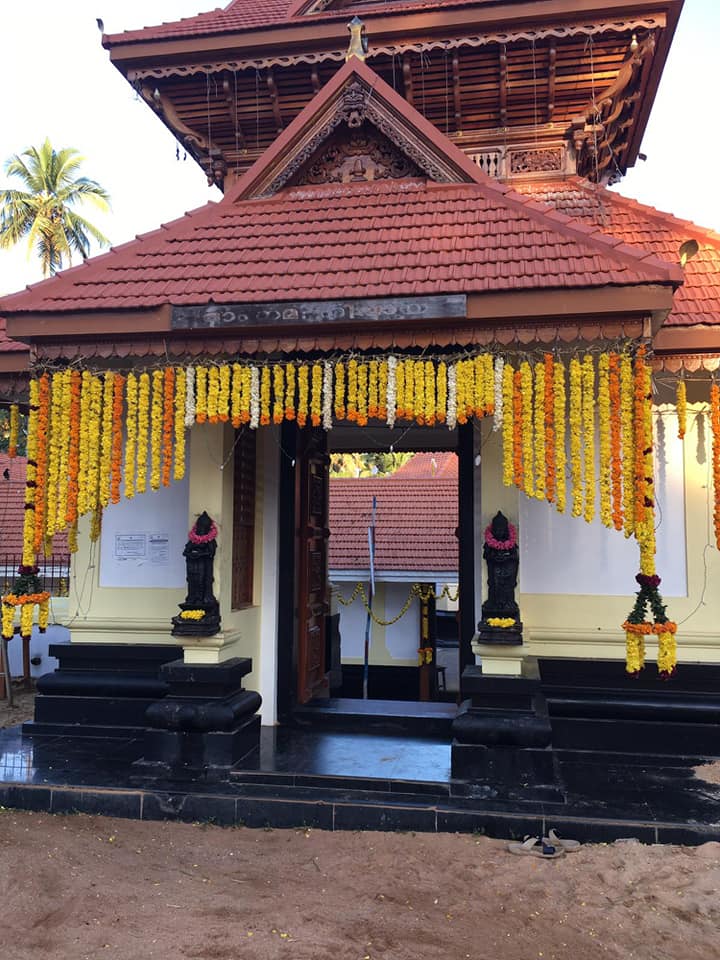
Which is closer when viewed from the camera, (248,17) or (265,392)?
(265,392)

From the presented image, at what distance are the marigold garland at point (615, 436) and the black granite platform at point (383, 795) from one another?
73.8 inches

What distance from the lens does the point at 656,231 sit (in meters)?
6.92

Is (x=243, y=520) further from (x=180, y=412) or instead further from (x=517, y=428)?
(x=517, y=428)

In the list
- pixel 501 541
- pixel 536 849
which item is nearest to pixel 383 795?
pixel 536 849

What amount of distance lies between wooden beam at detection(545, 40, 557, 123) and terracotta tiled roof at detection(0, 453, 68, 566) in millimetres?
8924

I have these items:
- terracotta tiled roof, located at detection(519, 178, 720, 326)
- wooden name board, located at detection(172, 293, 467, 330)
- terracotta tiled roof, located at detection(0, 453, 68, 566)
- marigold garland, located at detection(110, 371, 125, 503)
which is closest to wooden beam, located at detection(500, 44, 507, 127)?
terracotta tiled roof, located at detection(519, 178, 720, 326)

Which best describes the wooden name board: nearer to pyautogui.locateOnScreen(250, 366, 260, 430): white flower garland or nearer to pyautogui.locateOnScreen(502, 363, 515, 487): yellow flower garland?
pyautogui.locateOnScreen(250, 366, 260, 430): white flower garland

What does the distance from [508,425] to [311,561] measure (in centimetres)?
347

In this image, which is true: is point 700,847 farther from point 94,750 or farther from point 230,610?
point 94,750

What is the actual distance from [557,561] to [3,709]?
24.0ft

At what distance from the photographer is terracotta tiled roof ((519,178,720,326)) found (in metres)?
5.94

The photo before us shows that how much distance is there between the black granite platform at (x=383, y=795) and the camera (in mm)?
4715

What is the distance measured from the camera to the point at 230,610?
6379 millimetres

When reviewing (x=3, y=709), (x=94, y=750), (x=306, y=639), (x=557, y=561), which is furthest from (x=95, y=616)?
(x=557, y=561)
